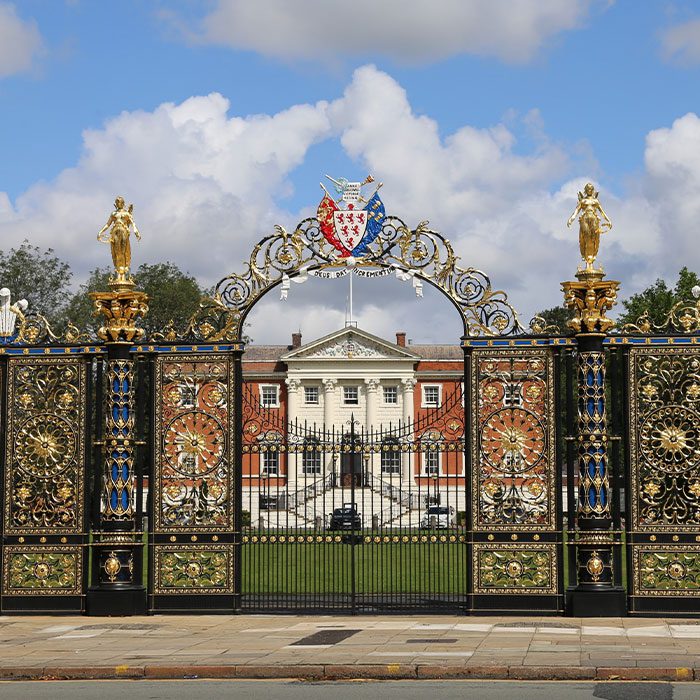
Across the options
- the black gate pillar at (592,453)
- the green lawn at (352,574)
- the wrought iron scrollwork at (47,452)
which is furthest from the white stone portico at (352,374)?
the black gate pillar at (592,453)

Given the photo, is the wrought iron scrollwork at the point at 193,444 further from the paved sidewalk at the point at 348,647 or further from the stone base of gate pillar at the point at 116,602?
the paved sidewalk at the point at 348,647

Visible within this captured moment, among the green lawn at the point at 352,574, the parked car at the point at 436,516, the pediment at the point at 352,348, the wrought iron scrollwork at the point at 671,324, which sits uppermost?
the pediment at the point at 352,348

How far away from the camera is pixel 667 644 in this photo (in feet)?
42.7

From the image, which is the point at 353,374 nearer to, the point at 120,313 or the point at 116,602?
the point at 120,313

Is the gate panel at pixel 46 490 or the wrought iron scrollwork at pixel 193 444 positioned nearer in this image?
the wrought iron scrollwork at pixel 193 444

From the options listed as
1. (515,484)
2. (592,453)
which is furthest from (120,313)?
(592,453)

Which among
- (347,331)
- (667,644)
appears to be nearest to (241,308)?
(667,644)

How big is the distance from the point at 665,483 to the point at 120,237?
308 inches

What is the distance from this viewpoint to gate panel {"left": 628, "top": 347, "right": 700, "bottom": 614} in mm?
15641

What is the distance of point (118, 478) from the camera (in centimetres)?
1655

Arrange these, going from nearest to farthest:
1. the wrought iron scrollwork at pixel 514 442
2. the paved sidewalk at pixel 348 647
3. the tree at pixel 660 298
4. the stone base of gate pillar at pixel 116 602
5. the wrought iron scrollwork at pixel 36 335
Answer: the paved sidewalk at pixel 348 647, the wrought iron scrollwork at pixel 514 442, the stone base of gate pillar at pixel 116 602, the wrought iron scrollwork at pixel 36 335, the tree at pixel 660 298

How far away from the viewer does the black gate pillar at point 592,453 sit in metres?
15.7

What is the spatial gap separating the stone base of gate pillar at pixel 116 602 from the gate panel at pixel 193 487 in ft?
0.65

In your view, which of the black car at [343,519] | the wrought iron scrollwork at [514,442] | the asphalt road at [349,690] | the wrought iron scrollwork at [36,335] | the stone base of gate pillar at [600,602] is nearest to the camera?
the asphalt road at [349,690]
